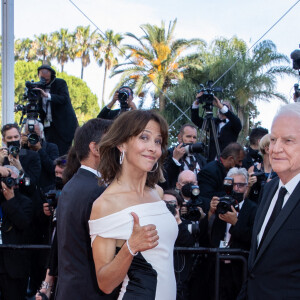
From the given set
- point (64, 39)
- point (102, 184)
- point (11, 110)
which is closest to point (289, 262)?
point (102, 184)

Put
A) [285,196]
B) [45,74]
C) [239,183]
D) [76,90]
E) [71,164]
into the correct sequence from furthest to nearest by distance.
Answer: [76,90] → [45,74] → [239,183] → [71,164] → [285,196]

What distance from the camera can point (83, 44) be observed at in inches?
1567

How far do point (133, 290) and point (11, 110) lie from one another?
15.0ft

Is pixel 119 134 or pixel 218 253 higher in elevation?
pixel 119 134

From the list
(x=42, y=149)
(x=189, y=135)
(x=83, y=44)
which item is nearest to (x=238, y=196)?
(x=189, y=135)

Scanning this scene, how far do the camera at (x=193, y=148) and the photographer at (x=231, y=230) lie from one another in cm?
99

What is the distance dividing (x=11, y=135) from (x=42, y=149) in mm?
488

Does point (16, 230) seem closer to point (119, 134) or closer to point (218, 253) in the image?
point (218, 253)

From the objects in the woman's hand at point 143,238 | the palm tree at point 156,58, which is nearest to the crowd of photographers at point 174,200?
the woman's hand at point 143,238

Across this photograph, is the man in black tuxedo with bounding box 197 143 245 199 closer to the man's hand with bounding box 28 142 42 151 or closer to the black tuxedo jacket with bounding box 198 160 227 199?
the black tuxedo jacket with bounding box 198 160 227 199

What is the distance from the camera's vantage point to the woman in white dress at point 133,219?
1959mm

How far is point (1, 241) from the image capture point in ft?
14.4

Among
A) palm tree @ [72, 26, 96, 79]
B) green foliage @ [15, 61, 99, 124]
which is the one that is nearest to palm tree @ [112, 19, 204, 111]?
green foliage @ [15, 61, 99, 124]

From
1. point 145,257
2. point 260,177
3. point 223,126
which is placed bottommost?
point 145,257
